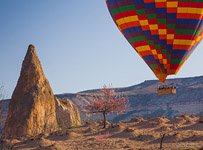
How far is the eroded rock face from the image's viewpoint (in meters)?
51.6

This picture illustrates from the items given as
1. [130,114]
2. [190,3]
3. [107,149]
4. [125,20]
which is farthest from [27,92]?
[130,114]

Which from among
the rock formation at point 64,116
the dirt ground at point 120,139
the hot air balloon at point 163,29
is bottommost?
the dirt ground at point 120,139

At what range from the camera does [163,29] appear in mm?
30781

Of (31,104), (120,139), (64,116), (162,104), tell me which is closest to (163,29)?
(120,139)

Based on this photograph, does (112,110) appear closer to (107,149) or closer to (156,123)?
(156,123)

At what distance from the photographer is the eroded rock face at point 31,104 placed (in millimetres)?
51625

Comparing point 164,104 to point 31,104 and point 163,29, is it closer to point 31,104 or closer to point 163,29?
point 31,104

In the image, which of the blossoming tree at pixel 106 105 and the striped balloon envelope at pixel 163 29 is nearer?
the striped balloon envelope at pixel 163 29

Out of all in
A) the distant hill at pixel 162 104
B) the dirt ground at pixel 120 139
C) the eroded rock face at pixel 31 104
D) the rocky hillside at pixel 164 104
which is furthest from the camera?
the rocky hillside at pixel 164 104

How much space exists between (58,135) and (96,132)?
3.92 metres

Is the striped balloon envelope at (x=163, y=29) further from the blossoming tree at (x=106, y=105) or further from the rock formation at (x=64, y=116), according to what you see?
the rock formation at (x=64, y=116)

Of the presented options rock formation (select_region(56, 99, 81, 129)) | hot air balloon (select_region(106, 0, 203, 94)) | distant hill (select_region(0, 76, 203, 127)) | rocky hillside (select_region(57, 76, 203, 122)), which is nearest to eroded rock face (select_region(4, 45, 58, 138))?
rock formation (select_region(56, 99, 81, 129))

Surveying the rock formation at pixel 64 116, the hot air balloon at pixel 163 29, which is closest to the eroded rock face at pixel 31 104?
the rock formation at pixel 64 116

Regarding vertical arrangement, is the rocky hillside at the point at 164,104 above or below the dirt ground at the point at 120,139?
above
